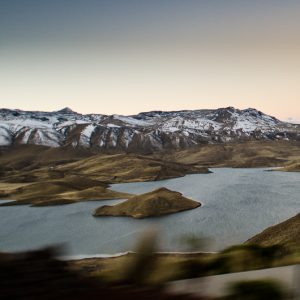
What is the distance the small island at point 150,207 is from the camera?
303ft

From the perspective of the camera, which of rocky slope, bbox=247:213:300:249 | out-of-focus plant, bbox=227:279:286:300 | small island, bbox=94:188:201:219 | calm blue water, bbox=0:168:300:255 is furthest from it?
small island, bbox=94:188:201:219

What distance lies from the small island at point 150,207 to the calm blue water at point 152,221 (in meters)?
3.06

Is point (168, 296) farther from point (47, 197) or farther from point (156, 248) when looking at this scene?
point (47, 197)

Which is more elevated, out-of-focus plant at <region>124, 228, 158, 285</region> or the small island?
out-of-focus plant at <region>124, 228, 158, 285</region>

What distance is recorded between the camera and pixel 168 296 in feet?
12.6

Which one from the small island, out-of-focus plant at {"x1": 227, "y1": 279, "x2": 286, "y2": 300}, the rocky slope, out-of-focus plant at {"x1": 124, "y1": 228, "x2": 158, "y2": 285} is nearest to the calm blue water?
the small island

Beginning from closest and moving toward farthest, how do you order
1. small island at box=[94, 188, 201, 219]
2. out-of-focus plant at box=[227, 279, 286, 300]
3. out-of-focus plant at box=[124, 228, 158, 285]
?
out-of-focus plant at box=[227, 279, 286, 300]
out-of-focus plant at box=[124, 228, 158, 285]
small island at box=[94, 188, 201, 219]

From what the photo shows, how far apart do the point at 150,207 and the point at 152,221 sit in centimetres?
2025

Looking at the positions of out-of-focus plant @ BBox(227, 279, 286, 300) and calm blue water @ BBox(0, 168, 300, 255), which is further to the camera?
calm blue water @ BBox(0, 168, 300, 255)

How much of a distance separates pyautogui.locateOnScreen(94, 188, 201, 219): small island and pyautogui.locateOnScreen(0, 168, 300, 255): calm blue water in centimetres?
306

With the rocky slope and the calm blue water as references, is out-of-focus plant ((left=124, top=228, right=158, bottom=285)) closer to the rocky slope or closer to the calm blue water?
the rocky slope

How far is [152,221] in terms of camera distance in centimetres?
7400

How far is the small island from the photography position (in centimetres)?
9238

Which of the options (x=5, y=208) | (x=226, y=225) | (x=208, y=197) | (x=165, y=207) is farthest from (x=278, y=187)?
(x=5, y=208)
